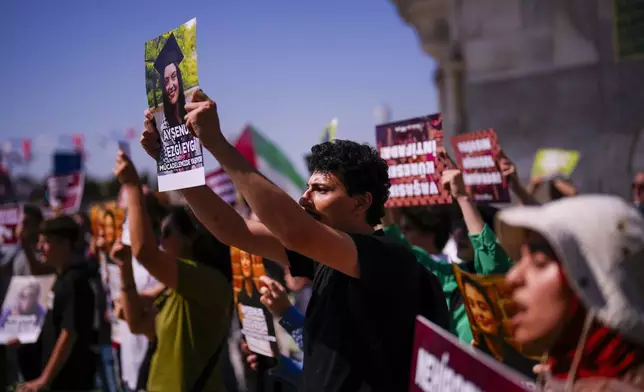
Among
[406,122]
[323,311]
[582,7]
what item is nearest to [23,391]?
[406,122]

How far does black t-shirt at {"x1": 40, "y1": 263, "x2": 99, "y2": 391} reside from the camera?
16.9 ft

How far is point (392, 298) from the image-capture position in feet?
7.57

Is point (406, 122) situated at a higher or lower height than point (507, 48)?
lower

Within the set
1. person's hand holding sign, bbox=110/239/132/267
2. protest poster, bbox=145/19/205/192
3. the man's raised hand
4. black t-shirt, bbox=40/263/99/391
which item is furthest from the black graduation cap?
black t-shirt, bbox=40/263/99/391

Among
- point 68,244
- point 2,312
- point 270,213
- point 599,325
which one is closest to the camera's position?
point 599,325

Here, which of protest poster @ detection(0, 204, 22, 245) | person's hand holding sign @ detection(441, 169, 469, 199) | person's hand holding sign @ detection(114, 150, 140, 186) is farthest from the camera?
protest poster @ detection(0, 204, 22, 245)

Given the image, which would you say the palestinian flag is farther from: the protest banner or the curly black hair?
the curly black hair

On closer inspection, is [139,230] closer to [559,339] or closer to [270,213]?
[270,213]

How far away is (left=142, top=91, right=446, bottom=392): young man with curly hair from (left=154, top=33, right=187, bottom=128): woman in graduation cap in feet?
0.71

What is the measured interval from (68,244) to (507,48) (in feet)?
32.7

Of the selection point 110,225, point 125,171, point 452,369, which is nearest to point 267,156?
point 110,225

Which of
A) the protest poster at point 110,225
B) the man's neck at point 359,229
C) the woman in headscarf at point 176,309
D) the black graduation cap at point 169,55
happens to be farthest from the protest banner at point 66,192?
the man's neck at point 359,229

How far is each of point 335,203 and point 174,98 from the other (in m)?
0.65

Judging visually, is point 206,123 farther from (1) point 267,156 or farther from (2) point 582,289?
(1) point 267,156
